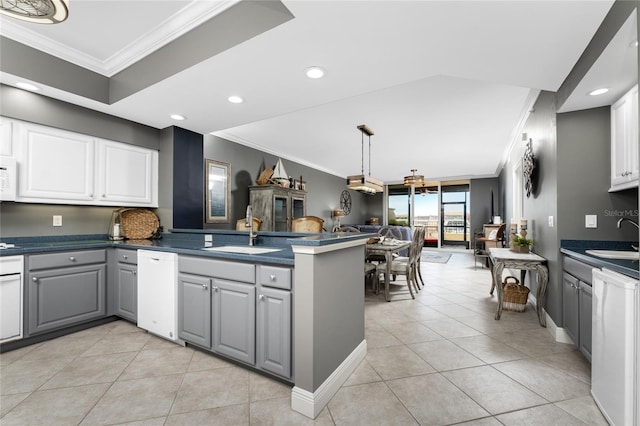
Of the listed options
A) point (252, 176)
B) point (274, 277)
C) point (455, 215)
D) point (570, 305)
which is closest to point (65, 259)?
point (274, 277)

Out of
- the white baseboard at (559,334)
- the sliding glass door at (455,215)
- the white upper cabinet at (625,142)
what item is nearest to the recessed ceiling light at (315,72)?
the white upper cabinet at (625,142)

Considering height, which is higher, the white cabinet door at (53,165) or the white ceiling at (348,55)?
the white ceiling at (348,55)

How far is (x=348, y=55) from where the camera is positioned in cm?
204

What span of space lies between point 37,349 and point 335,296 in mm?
2681

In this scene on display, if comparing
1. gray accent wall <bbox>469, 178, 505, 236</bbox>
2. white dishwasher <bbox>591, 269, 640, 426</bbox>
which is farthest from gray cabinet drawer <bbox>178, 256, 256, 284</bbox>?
gray accent wall <bbox>469, 178, 505, 236</bbox>

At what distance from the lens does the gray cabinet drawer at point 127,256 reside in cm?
280

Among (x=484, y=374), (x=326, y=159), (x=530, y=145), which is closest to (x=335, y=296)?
(x=484, y=374)

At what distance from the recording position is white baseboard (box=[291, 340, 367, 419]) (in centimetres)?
162

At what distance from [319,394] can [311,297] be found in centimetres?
59

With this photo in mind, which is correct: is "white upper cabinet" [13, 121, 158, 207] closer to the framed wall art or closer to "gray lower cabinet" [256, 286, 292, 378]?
the framed wall art

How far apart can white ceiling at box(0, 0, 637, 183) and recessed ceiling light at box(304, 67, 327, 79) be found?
0.06 meters

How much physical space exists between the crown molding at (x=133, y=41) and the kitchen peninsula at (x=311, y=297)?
5.72 ft

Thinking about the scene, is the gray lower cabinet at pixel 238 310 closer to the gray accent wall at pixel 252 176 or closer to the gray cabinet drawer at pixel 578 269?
the gray cabinet drawer at pixel 578 269

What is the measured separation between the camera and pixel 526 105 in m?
3.71
